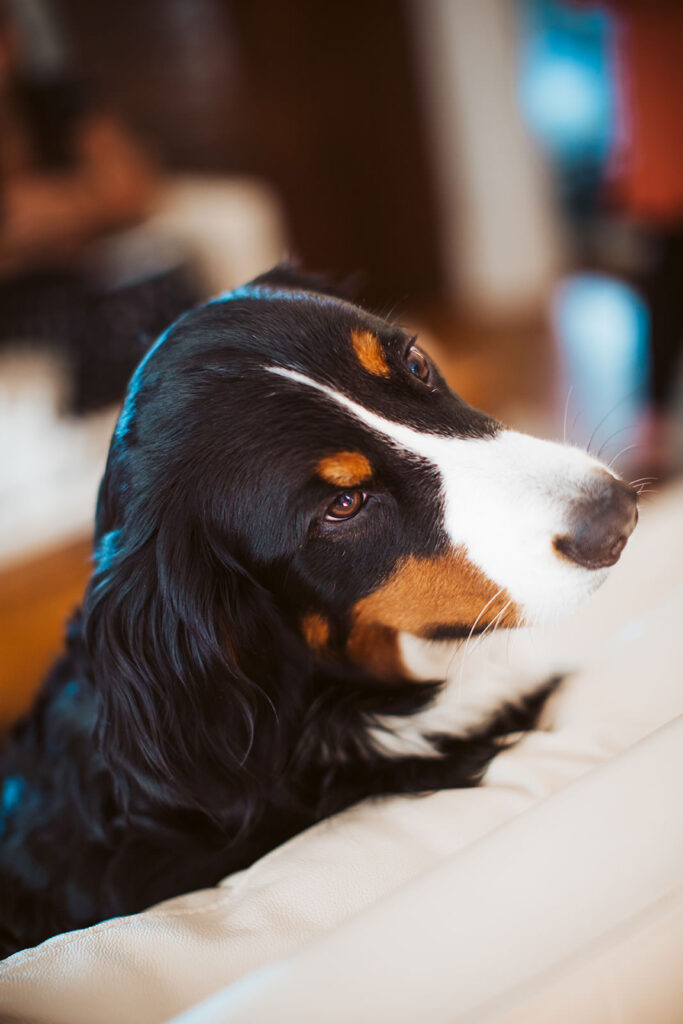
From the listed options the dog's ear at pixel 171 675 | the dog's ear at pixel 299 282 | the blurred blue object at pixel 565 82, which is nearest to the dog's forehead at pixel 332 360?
the dog's ear at pixel 299 282

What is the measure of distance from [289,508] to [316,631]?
23 centimetres

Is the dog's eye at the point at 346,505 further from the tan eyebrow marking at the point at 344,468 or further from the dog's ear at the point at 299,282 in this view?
the dog's ear at the point at 299,282

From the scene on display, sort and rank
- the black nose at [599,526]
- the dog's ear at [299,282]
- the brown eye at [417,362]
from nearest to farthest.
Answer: the black nose at [599,526]
the brown eye at [417,362]
the dog's ear at [299,282]

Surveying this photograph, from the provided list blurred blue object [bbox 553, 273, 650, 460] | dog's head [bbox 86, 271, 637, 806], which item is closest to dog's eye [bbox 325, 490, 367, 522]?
dog's head [bbox 86, 271, 637, 806]

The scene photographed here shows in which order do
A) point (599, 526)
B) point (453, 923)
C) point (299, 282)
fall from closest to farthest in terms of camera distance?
1. point (453, 923)
2. point (599, 526)
3. point (299, 282)

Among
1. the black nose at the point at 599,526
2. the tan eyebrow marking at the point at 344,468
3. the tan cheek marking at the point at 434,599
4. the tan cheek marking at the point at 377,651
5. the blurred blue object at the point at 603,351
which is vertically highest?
the tan eyebrow marking at the point at 344,468

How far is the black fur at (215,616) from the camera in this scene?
95cm

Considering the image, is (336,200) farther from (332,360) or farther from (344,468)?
(344,468)

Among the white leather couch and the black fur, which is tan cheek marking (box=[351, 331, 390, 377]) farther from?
the white leather couch

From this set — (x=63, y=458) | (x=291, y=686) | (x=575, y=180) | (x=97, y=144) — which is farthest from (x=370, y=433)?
(x=575, y=180)

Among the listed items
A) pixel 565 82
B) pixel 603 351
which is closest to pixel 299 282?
pixel 603 351

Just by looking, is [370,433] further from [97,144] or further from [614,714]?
[97,144]

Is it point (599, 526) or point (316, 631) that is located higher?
point (599, 526)

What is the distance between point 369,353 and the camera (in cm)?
106
